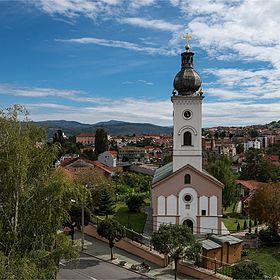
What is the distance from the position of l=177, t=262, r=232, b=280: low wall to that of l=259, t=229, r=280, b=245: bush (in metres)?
8.00

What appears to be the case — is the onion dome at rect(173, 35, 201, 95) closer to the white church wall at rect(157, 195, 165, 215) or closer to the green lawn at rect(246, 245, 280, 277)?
the white church wall at rect(157, 195, 165, 215)

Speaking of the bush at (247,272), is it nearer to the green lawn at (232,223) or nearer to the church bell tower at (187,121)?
the church bell tower at (187,121)

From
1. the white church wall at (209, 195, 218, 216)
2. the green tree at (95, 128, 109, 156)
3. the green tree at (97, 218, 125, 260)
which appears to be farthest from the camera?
the green tree at (95, 128, 109, 156)

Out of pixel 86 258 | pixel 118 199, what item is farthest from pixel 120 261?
pixel 118 199

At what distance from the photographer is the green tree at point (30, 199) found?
1384cm

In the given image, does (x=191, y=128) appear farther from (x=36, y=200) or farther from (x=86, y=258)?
(x=36, y=200)

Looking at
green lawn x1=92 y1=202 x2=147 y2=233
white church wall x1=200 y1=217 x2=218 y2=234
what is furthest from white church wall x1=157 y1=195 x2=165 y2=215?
white church wall x1=200 y1=217 x2=218 y2=234

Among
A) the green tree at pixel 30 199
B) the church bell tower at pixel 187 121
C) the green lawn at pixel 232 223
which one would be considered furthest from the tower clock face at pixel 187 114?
the green tree at pixel 30 199

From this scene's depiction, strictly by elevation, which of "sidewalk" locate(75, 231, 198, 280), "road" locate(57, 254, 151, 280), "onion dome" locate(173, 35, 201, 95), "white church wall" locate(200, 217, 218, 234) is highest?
"onion dome" locate(173, 35, 201, 95)

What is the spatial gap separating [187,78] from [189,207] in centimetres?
1010

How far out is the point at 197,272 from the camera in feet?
73.5

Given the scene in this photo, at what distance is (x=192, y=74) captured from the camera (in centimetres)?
3173

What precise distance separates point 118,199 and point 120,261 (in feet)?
72.7

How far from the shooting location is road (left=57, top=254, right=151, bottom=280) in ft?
74.1
